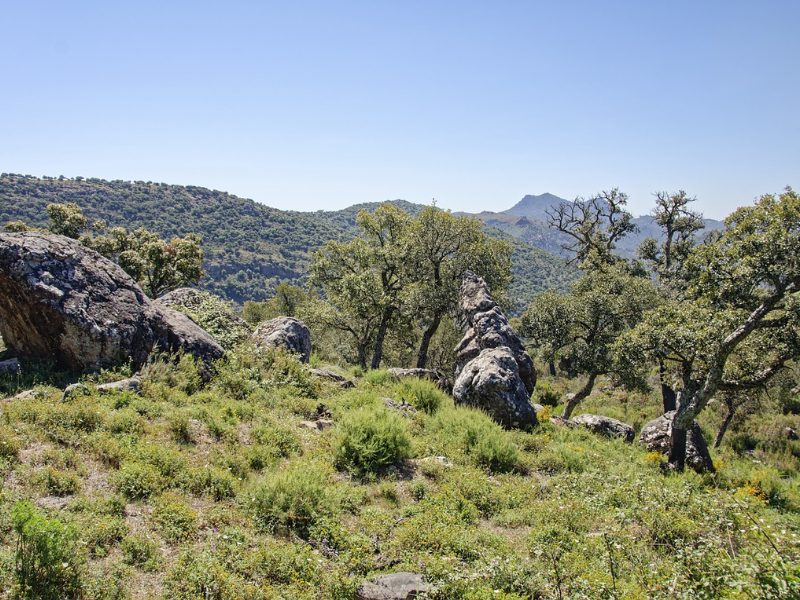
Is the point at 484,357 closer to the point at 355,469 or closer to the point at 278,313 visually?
the point at 355,469

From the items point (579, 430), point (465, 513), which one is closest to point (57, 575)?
point (465, 513)

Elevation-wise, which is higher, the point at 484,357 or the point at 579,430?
the point at 484,357

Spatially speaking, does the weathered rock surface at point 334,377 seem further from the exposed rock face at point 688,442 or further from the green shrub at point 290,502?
the exposed rock face at point 688,442

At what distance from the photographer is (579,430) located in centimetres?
1593

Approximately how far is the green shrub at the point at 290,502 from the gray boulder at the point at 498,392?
7.77 metres

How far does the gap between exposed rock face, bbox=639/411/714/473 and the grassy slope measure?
292cm

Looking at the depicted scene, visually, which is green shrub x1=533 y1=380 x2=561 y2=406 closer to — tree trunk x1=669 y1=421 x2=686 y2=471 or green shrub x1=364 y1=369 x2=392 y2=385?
tree trunk x1=669 y1=421 x2=686 y2=471

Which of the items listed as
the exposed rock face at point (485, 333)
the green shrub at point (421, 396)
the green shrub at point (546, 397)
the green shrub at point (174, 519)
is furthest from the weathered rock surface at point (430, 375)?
the green shrub at point (174, 519)

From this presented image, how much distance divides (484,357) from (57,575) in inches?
529

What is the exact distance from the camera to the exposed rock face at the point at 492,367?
1500 centimetres

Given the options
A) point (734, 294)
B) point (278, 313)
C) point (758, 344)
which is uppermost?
point (734, 294)

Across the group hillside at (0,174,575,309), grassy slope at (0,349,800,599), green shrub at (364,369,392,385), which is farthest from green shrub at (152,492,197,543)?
hillside at (0,174,575,309)

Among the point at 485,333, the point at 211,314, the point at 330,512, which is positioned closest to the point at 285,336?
the point at 211,314

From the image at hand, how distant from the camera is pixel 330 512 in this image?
26.6ft
